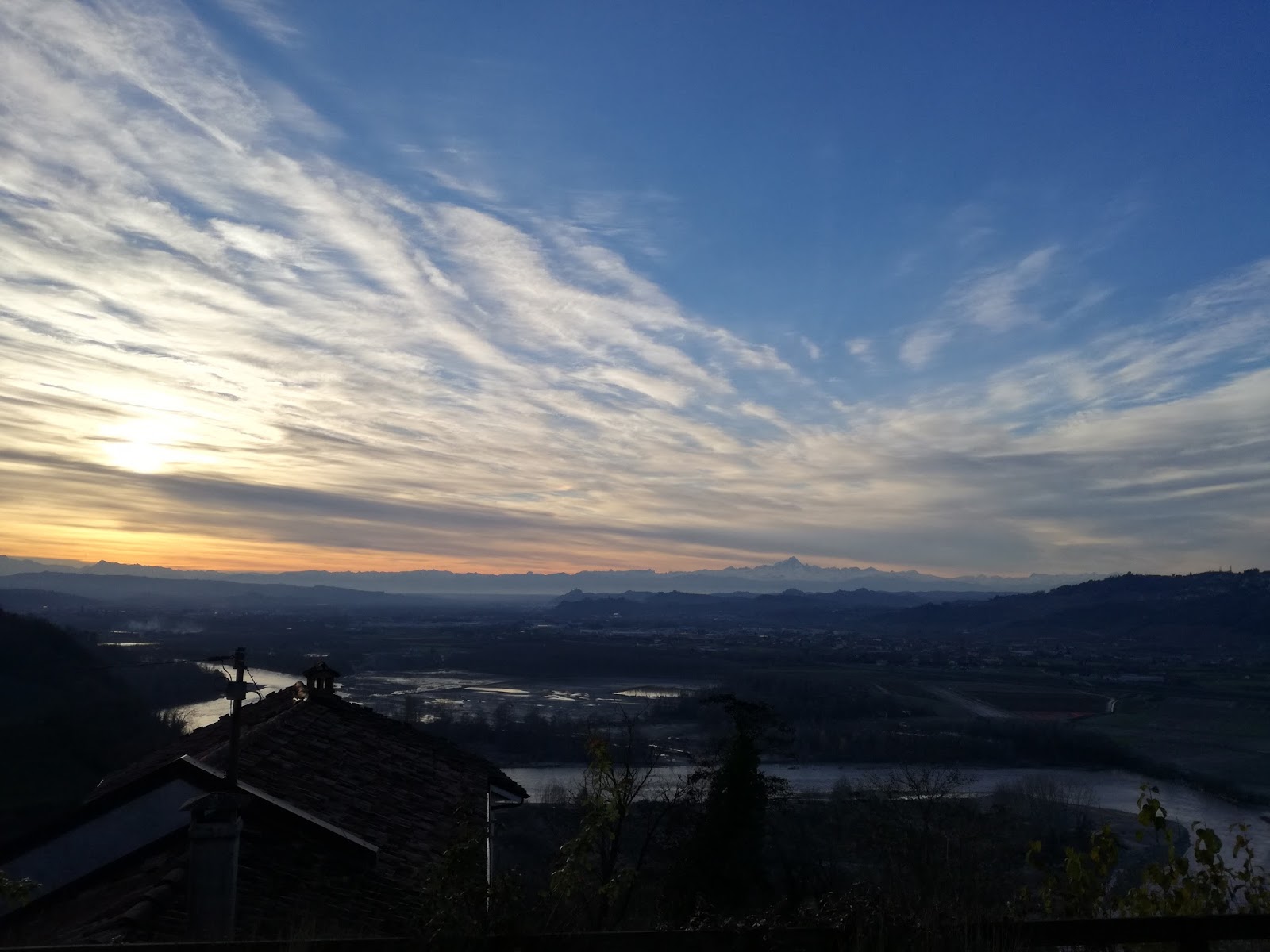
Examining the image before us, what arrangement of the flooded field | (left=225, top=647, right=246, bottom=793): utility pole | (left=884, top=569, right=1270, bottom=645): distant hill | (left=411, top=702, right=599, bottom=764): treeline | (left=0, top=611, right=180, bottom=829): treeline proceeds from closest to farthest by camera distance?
(left=225, top=647, right=246, bottom=793): utility pole
(left=0, top=611, right=180, bottom=829): treeline
(left=411, top=702, right=599, bottom=764): treeline
the flooded field
(left=884, top=569, right=1270, bottom=645): distant hill

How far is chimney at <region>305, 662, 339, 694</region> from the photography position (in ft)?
57.2

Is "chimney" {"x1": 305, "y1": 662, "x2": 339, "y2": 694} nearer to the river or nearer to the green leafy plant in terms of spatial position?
the green leafy plant

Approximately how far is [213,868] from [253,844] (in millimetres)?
1594

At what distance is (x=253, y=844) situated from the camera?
9.25 m

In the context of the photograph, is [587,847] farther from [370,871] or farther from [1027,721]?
[1027,721]

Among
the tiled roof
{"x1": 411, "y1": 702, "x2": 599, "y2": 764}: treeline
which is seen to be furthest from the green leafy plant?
{"x1": 411, "y1": 702, "x2": 599, "y2": 764}: treeline

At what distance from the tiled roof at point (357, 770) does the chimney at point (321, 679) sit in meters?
0.26

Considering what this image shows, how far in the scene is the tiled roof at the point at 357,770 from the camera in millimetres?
11148

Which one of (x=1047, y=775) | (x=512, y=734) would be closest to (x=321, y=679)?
(x=512, y=734)

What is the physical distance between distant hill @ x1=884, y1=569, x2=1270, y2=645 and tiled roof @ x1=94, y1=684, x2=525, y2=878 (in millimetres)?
140997

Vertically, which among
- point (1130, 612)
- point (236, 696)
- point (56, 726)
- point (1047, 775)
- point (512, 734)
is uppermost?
point (236, 696)

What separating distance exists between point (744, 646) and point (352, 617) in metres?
101

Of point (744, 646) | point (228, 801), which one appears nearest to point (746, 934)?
point (228, 801)

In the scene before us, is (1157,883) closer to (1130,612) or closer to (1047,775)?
(1047,775)
